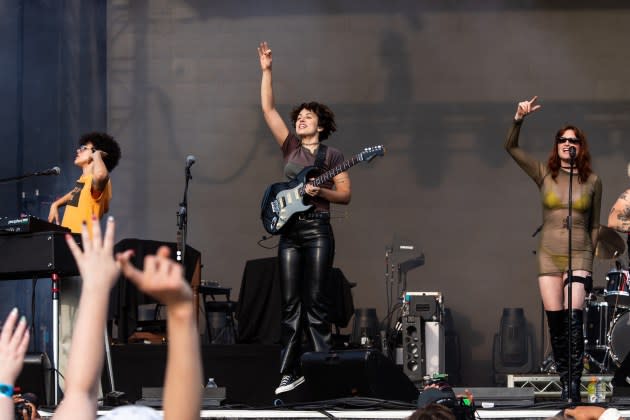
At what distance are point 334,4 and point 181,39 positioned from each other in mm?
1633

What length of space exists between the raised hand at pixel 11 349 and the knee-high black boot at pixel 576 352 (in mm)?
3754

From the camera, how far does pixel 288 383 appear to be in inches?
212

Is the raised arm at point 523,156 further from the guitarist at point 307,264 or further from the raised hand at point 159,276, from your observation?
the raised hand at point 159,276

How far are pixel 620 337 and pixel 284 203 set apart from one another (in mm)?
3242

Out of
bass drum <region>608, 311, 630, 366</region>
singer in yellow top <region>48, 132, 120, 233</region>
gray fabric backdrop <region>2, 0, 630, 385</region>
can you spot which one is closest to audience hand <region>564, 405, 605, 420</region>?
singer in yellow top <region>48, 132, 120, 233</region>

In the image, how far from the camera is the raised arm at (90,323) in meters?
1.82

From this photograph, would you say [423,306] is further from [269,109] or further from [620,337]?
[269,109]

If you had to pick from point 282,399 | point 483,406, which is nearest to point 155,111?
point 282,399

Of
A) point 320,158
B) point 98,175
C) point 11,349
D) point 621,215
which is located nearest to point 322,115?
point 320,158

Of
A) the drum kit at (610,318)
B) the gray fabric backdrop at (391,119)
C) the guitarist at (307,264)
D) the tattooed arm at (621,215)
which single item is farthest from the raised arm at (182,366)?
the gray fabric backdrop at (391,119)

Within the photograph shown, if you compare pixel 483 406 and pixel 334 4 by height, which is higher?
pixel 334 4

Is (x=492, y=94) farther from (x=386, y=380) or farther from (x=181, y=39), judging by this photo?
(x=386, y=380)

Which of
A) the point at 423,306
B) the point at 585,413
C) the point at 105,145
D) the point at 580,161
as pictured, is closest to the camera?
the point at 585,413

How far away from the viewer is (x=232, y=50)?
10391 millimetres
